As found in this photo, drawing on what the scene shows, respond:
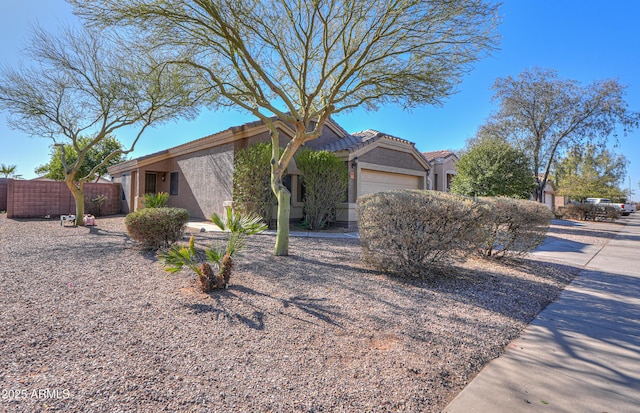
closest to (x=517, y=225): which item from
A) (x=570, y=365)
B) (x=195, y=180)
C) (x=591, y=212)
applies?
(x=570, y=365)

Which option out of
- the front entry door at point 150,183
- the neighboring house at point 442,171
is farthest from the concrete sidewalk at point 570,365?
the front entry door at point 150,183

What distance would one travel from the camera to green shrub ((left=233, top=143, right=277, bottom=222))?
11938mm

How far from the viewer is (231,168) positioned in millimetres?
13500

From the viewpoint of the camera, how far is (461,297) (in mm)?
4801

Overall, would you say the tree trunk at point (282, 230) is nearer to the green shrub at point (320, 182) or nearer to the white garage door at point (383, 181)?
the green shrub at point (320, 182)

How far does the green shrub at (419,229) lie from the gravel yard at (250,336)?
1.36 feet

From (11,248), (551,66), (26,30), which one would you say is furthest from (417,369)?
(551,66)

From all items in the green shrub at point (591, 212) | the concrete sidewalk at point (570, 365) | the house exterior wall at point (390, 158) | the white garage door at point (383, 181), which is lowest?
the concrete sidewalk at point (570, 365)

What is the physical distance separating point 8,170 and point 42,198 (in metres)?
35.5

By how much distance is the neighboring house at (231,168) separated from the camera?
44.1 feet

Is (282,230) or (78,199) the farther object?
(78,199)

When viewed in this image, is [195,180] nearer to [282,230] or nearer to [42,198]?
[42,198]

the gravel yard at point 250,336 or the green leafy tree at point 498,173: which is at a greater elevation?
the green leafy tree at point 498,173

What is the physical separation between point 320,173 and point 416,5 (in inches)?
271
